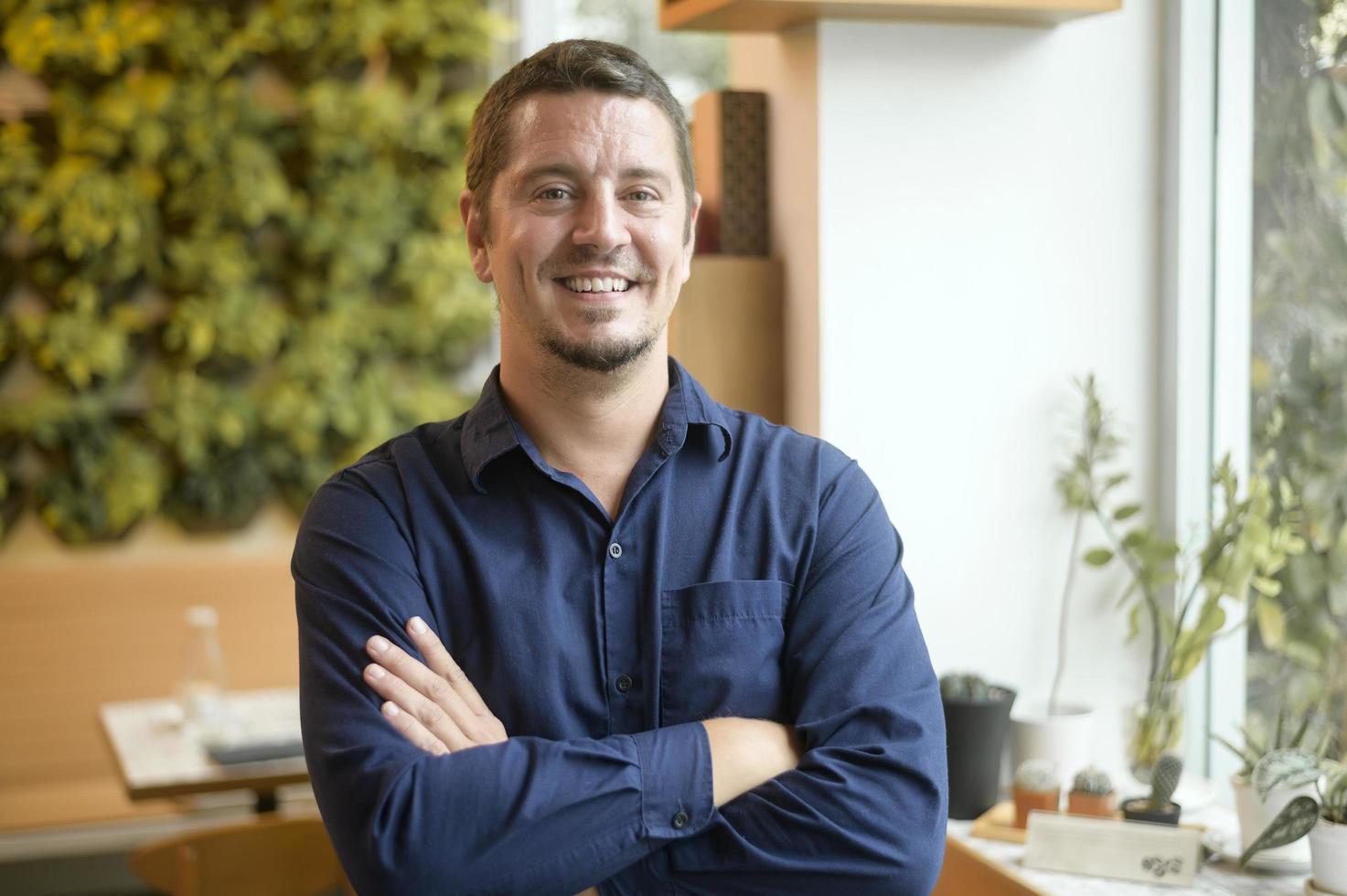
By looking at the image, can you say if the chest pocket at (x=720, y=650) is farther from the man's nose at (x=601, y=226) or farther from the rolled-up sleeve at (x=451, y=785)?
the man's nose at (x=601, y=226)

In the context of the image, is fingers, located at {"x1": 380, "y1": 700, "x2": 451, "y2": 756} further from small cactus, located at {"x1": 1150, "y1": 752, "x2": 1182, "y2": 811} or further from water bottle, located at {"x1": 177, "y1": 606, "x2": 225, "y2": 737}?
water bottle, located at {"x1": 177, "y1": 606, "x2": 225, "y2": 737}

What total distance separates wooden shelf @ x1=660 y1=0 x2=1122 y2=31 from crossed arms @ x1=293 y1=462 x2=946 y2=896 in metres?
0.80

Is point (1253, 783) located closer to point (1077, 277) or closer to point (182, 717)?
point (1077, 277)

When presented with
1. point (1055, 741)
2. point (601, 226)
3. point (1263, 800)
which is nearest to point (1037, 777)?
point (1055, 741)

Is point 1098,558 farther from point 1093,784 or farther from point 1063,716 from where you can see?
point 1093,784

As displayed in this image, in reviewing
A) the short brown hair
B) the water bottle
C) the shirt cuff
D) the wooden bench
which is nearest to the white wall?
the short brown hair

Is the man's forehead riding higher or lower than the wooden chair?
higher

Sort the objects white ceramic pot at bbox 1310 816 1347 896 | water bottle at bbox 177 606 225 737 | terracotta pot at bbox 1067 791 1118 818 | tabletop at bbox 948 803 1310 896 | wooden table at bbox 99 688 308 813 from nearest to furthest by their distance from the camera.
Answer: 1. white ceramic pot at bbox 1310 816 1347 896
2. tabletop at bbox 948 803 1310 896
3. terracotta pot at bbox 1067 791 1118 818
4. wooden table at bbox 99 688 308 813
5. water bottle at bbox 177 606 225 737

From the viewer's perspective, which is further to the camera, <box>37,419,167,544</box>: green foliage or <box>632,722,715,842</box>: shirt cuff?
<box>37,419,167,544</box>: green foliage

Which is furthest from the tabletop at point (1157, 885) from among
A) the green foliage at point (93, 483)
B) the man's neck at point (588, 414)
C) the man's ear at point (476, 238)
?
the green foliage at point (93, 483)

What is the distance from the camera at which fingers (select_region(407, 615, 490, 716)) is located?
1.34 metres

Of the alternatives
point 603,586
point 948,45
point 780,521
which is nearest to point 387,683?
point 603,586

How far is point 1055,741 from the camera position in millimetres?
1983

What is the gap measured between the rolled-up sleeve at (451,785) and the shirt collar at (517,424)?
0.14 m
